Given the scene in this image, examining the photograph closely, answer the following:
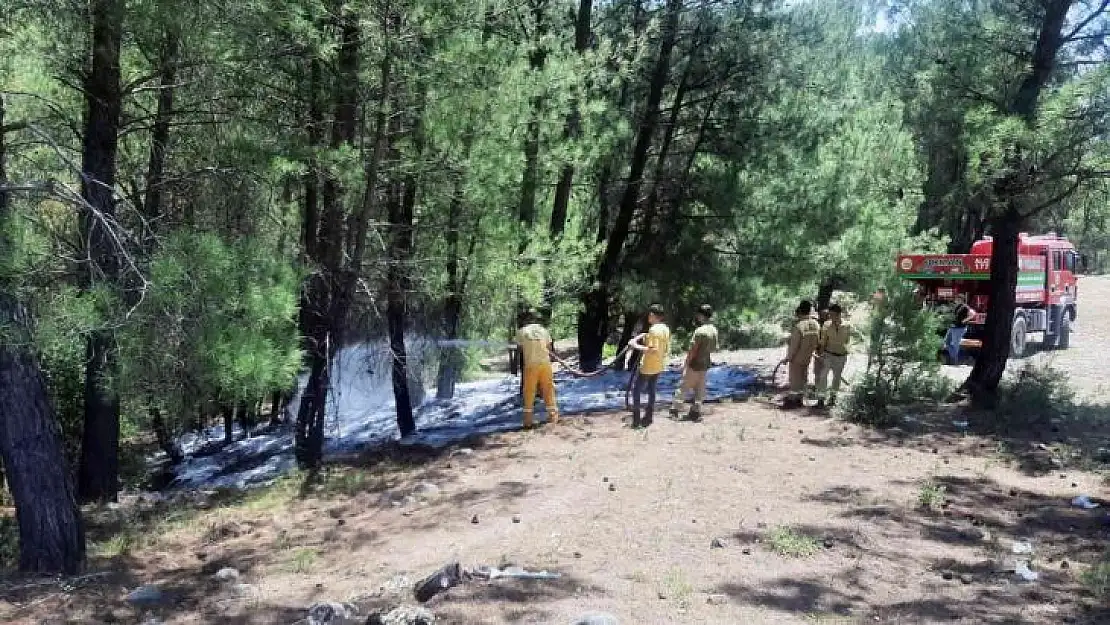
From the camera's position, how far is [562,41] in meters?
13.4

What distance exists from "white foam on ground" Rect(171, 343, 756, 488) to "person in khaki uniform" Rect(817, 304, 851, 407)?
1.68 meters

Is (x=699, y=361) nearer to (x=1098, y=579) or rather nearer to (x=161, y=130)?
(x=1098, y=579)

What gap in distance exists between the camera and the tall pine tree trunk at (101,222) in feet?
20.9

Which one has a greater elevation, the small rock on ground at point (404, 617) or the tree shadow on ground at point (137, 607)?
the small rock on ground at point (404, 617)

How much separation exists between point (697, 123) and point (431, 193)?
5.35m

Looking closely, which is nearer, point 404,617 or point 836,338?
point 404,617

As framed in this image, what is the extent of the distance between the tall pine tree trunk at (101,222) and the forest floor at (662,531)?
2.01ft

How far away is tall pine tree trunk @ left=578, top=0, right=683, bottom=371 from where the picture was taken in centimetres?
1390

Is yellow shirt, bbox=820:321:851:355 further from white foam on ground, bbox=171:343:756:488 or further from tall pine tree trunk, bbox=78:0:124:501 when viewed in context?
tall pine tree trunk, bbox=78:0:124:501

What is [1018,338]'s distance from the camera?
56.0 feet

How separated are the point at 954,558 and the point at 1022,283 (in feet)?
42.1

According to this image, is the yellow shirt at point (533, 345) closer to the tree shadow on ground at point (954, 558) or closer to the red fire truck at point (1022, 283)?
the tree shadow on ground at point (954, 558)

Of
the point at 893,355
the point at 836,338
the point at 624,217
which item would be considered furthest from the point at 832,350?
the point at 624,217

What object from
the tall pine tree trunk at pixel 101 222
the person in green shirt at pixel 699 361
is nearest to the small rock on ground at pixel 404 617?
the tall pine tree trunk at pixel 101 222
